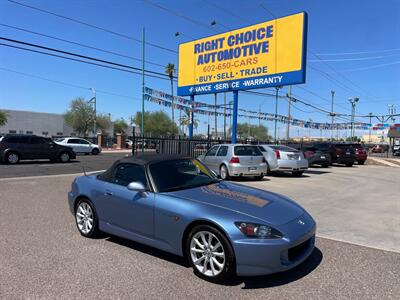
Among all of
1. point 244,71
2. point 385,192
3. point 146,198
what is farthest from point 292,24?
point 146,198

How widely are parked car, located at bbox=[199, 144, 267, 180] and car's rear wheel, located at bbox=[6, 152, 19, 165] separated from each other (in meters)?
12.3

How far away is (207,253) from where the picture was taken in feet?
13.5

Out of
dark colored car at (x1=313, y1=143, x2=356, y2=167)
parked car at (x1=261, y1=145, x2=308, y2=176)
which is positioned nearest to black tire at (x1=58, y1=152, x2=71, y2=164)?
parked car at (x1=261, y1=145, x2=308, y2=176)

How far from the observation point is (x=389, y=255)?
501 cm

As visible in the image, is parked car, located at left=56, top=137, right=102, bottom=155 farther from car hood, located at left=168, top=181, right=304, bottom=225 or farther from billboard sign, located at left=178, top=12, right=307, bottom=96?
car hood, located at left=168, top=181, right=304, bottom=225

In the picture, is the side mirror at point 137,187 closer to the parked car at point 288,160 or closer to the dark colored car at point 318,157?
the parked car at point 288,160

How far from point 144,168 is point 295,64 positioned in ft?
43.5

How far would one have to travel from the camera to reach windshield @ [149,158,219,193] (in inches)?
196

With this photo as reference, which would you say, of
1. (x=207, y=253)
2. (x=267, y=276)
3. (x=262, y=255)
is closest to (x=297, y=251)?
(x=267, y=276)

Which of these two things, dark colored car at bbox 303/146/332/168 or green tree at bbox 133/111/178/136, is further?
green tree at bbox 133/111/178/136

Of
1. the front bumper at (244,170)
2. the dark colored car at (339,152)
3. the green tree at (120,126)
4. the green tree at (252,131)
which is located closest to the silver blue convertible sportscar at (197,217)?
the front bumper at (244,170)

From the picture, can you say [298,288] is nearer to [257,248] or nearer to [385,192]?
[257,248]

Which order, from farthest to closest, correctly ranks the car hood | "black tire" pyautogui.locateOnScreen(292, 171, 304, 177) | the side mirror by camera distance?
"black tire" pyautogui.locateOnScreen(292, 171, 304, 177) → the side mirror → the car hood

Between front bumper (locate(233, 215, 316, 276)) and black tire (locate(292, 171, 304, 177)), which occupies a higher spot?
front bumper (locate(233, 215, 316, 276))
